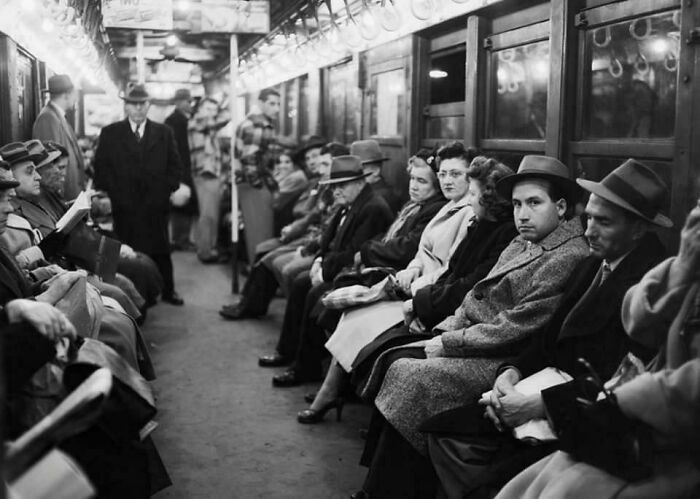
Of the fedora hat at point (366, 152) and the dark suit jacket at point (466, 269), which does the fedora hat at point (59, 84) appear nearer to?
the fedora hat at point (366, 152)

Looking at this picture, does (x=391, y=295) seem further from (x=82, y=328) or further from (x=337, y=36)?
(x=337, y=36)

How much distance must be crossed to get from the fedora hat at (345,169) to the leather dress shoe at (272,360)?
129 cm

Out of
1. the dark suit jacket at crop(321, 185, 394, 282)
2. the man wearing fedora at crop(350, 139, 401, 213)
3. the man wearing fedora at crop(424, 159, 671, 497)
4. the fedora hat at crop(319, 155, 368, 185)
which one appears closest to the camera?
the man wearing fedora at crop(424, 159, 671, 497)

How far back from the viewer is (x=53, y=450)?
1745 mm

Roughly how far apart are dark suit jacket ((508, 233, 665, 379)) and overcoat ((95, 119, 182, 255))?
5.29 meters

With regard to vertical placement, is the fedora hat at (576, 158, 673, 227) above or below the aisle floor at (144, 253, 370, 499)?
above

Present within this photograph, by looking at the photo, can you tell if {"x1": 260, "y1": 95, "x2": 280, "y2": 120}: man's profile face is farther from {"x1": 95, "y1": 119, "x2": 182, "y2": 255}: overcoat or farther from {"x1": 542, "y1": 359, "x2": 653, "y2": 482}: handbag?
{"x1": 542, "y1": 359, "x2": 653, "y2": 482}: handbag

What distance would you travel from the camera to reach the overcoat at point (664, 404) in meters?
2.26

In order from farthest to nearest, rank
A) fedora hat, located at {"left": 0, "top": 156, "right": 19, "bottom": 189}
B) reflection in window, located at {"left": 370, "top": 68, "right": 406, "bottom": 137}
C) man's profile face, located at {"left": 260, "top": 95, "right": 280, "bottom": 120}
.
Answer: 1. man's profile face, located at {"left": 260, "top": 95, "right": 280, "bottom": 120}
2. reflection in window, located at {"left": 370, "top": 68, "right": 406, "bottom": 137}
3. fedora hat, located at {"left": 0, "top": 156, "right": 19, "bottom": 189}

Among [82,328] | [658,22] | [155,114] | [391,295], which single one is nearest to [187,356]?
[391,295]

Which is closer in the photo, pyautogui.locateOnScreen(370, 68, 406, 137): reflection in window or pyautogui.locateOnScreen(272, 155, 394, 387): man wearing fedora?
pyautogui.locateOnScreen(272, 155, 394, 387): man wearing fedora

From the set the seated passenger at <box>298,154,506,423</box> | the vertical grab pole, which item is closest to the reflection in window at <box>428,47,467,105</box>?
the seated passenger at <box>298,154,506,423</box>

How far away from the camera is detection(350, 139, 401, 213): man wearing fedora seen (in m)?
6.35

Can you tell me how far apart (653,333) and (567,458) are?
435 millimetres
